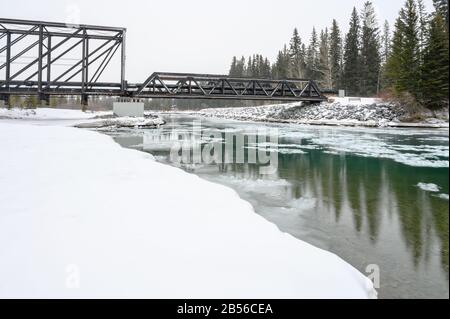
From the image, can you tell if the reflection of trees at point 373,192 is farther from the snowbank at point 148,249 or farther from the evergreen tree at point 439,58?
the evergreen tree at point 439,58

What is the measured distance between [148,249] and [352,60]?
6764cm

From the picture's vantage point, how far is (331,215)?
6.96m

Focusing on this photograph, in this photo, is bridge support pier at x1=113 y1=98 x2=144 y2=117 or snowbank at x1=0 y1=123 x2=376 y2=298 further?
bridge support pier at x1=113 y1=98 x2=144 y2=117

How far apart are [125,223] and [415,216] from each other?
5.86 m

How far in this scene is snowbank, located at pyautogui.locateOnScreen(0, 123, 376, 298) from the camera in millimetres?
3385

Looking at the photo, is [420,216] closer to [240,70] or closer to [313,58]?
[313,58]

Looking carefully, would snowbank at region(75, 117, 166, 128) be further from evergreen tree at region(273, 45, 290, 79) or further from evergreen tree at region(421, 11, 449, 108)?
evergreen tree at region(273, 45, 290, 79)

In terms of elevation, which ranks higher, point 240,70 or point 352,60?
point 240,70

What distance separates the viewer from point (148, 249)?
14.1ft

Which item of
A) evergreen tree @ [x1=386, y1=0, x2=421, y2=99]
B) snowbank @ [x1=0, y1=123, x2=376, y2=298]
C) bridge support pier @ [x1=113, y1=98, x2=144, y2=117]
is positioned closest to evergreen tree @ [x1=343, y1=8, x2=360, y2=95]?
bridge support pier @ [x1=113, y1=98, x2=144, y2=117]

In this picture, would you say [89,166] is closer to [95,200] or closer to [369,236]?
[95,200]

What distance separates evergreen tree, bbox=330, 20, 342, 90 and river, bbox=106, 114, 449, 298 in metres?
59.5

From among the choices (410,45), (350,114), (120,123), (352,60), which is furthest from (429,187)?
(352,60)
